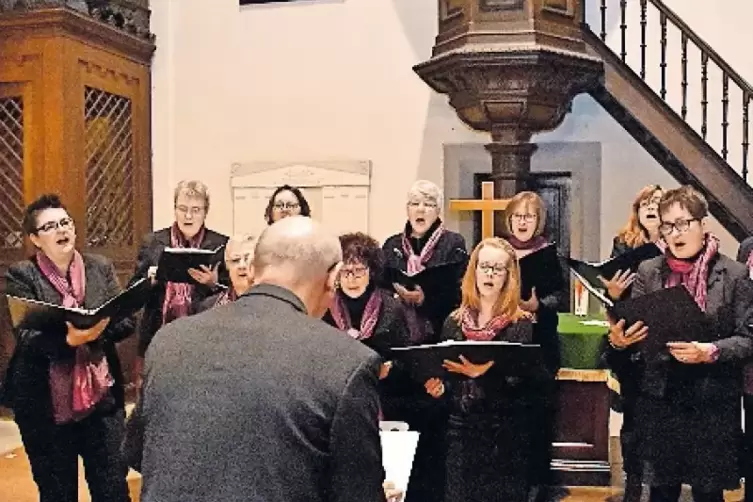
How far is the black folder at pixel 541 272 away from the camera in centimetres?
354

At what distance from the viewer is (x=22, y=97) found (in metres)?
5.80

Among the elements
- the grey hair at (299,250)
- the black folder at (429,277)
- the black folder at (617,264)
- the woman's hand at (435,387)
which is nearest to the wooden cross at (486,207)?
the black folder at (429,277)

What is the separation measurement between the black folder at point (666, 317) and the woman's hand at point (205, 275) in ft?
5.12

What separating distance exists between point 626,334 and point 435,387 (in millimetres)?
659

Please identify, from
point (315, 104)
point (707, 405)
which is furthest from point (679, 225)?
point (315, 104)

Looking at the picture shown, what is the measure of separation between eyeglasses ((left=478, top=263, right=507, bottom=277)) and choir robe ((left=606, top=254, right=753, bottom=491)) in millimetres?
561

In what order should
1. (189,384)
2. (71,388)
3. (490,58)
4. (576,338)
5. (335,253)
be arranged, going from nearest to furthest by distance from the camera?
(189,384) → (335,253) → (71,388) → (576,338) → (490,58)

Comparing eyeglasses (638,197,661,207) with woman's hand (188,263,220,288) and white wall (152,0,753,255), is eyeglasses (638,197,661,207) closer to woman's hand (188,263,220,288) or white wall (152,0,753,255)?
woman's hand (188,263,220,288)

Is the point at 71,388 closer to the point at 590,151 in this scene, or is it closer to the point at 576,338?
the point at 576,338

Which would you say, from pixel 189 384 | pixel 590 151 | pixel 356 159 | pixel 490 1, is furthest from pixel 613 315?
pixel 356 159

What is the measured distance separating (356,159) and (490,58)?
5.19 feet

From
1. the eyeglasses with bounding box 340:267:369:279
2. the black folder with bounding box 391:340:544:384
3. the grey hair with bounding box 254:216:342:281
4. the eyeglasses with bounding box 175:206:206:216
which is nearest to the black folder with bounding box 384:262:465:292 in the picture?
the eyeglasses with bounding box 340:267:369:279

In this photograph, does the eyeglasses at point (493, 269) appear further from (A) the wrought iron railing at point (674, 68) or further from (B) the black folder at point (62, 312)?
(A) the wrought iron railing at point (674, 68)

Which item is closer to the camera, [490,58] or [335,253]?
[335,253]
